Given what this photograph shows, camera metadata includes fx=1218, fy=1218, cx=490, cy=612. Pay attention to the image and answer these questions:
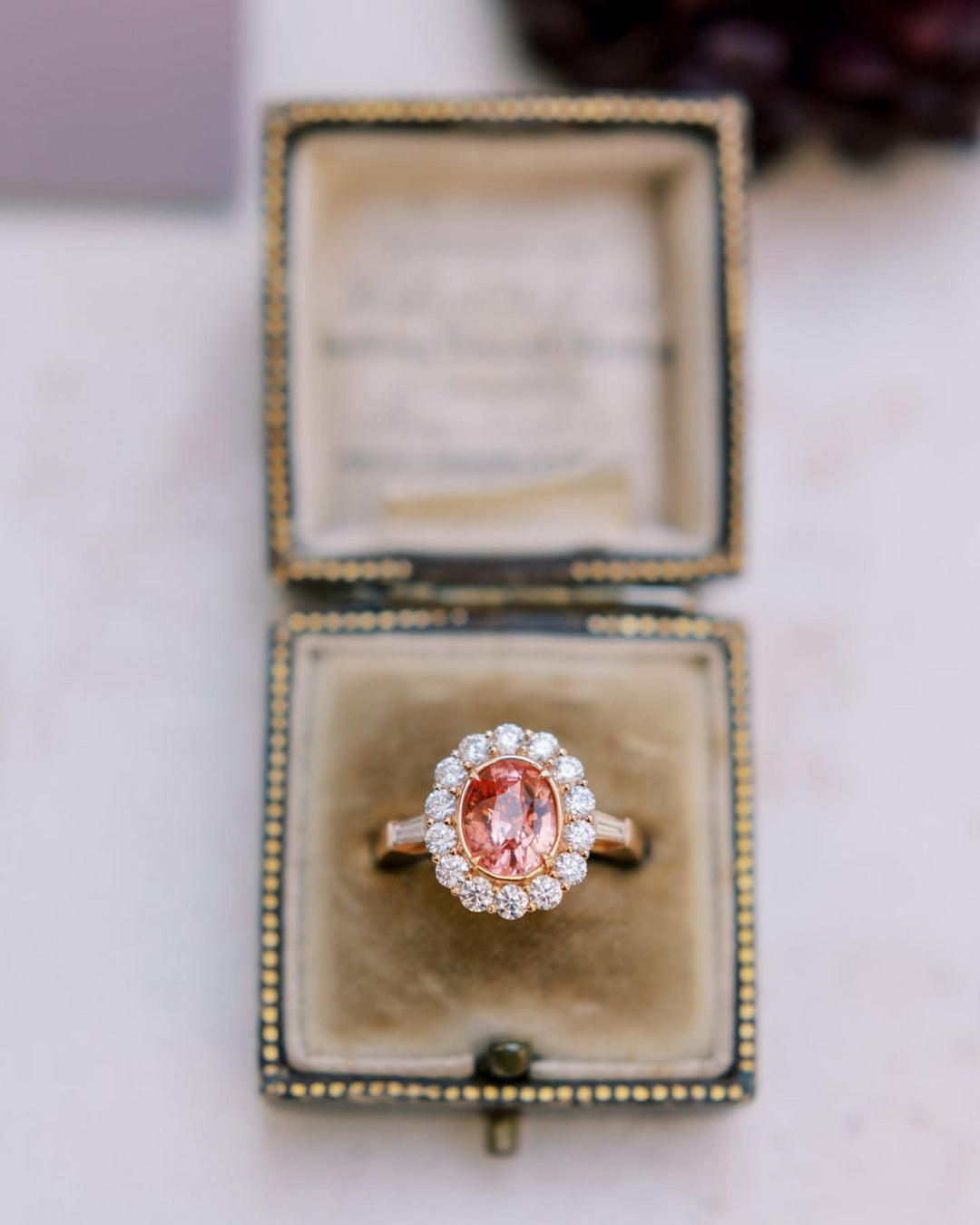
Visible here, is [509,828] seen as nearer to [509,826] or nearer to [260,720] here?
[509,826]

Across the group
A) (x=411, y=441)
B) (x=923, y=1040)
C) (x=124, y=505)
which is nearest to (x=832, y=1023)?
(x=923, y=1040)

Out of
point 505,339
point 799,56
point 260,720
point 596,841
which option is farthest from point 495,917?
point 799,56

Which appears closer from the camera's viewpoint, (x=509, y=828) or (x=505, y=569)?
(x=509, y=828)

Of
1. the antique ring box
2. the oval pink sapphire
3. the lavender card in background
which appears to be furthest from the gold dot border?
the lavender card in background

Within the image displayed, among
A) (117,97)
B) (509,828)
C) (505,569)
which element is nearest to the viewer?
(509,828)

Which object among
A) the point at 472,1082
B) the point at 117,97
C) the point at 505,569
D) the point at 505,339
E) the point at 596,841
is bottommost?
the point at 472,1082

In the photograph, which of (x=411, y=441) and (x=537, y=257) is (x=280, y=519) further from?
(x=537, y=257)

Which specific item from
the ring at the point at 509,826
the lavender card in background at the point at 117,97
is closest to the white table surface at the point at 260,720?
the lavender card in background at the point at 117,97
